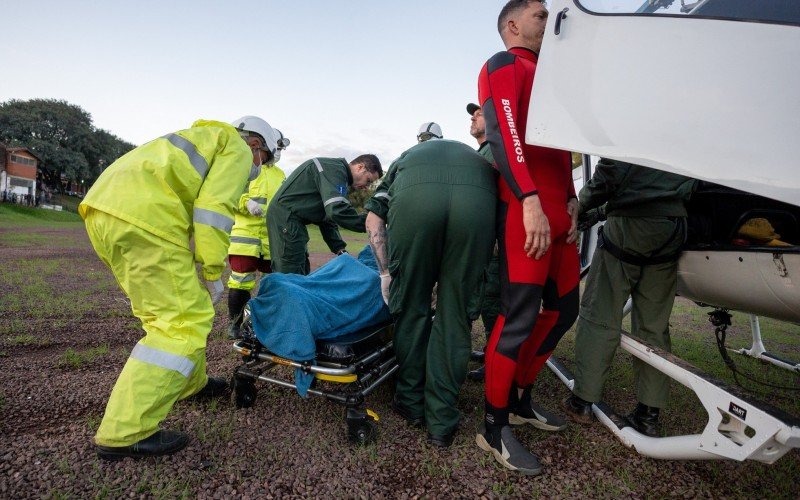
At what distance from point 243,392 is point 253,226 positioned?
2.57 metres

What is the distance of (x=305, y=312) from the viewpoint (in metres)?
2.38

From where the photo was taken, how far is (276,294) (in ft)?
7.98

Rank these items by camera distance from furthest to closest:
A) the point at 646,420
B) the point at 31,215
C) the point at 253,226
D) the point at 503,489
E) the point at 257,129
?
1. the point at 31,215
2. the point at 253,226
3. the point at 257,129
4. the point at 646,420
5. the point at 503,489

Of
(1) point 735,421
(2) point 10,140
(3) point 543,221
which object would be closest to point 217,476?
(3) point 543,221

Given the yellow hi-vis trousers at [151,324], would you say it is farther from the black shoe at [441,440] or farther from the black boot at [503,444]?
the black boot at [503,444]

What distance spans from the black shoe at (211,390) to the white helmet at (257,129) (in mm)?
1873

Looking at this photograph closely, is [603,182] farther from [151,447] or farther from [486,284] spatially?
[151,447]

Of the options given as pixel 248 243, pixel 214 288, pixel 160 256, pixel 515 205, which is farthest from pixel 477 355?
pixel 160 256

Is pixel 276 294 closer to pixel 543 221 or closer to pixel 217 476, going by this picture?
pixel 217 476

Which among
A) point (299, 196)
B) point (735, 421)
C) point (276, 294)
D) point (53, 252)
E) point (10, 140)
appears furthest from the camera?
point (10, 140)

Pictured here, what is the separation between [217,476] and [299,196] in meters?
2.63

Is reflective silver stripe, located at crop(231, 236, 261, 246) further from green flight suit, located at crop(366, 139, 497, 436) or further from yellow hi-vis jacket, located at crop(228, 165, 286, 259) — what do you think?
green flight suit, located at crop(366, 139, 497, 436)

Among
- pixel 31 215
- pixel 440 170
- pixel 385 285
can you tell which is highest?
pixel 440 170

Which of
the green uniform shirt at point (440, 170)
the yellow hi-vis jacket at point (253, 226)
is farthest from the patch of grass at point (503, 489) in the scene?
the yellow hi-vis jacket at point (253, 226)
